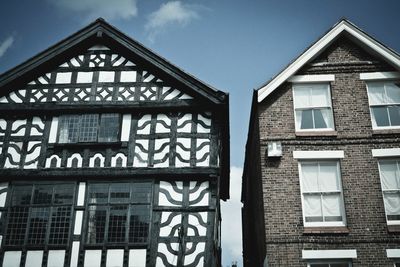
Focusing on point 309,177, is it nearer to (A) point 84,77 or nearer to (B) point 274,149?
(B) point 274,149

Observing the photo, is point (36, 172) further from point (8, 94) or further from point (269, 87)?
point (269, 87)

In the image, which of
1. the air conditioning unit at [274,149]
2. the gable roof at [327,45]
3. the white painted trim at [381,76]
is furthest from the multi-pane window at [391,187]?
the gable roof at [327,45]

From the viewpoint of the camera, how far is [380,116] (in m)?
14.5

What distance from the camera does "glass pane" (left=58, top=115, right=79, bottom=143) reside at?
14.7 meters

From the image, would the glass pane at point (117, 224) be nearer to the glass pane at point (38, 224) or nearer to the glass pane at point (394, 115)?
the glass pane at point (38, 224)

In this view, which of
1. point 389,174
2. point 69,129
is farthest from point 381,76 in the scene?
point 69,129

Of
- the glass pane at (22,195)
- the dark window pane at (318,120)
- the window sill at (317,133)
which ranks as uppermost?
the dark window pane at (318,120)

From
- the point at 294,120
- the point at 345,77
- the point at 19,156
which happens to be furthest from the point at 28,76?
the point at 345,77

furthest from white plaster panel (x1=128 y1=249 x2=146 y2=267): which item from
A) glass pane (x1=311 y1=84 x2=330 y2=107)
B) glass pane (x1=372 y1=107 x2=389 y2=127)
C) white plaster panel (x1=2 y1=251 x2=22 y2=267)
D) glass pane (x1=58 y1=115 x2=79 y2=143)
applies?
glass pane (x1=372 y1=107 x2=389 y2=127)

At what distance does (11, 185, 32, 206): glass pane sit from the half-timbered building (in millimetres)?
34

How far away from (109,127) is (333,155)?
315 inches

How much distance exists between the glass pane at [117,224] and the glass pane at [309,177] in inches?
242

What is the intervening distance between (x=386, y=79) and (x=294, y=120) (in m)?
3.80

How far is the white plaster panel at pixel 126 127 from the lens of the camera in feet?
47.6
